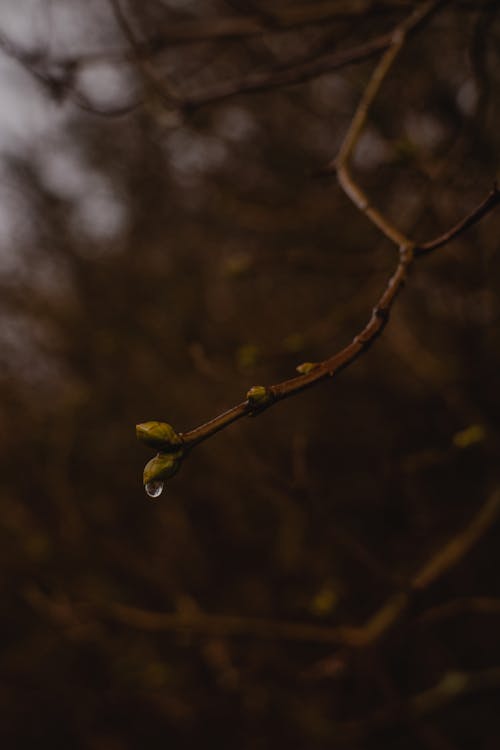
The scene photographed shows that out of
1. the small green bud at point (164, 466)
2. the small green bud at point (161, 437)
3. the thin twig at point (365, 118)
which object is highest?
the thin twig at point (365, 118)

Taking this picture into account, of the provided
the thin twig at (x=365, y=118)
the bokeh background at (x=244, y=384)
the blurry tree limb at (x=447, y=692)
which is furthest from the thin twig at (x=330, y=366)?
the blurry tree limb at (x=447, y=692)

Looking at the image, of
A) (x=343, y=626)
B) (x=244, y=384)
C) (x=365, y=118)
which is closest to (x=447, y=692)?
(x=343, y=626)

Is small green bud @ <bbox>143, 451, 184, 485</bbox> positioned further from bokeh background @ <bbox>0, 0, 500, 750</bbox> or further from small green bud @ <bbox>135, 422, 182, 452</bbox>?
bokeh background @ <bbox>0, 0, 500, 750</bbox>

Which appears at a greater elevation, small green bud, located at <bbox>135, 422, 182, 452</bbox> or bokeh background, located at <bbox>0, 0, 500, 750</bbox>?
bokeh background, located at <bbox>0, 0, 500, 750</bbox>

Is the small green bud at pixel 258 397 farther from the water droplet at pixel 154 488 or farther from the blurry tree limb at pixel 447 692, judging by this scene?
the blurry tree limb at pixel 447 692

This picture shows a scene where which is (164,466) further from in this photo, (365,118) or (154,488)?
(365,118)

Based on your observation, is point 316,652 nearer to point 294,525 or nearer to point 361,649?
point 294,525

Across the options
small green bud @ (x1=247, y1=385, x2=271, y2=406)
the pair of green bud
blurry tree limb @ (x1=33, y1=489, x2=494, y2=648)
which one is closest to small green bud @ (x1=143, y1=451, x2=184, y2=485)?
the pair of green bud

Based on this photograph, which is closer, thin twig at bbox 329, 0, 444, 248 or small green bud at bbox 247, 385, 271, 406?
small green bud at bbox 247, 385, 271, 406
